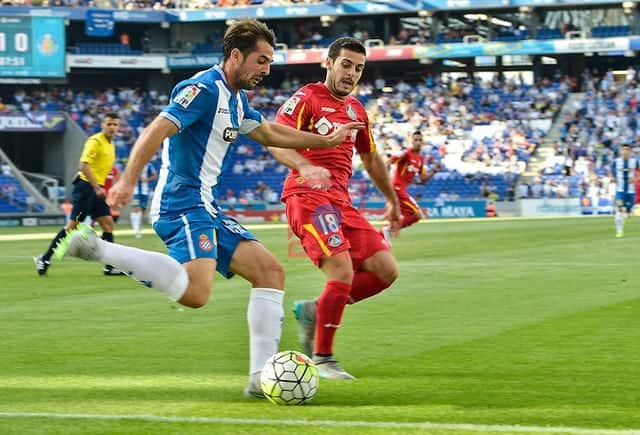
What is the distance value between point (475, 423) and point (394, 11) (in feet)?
178

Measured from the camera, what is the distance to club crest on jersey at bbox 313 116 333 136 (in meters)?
8.25

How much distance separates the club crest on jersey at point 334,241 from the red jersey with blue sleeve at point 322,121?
48cm

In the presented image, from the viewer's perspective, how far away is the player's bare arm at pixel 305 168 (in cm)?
695

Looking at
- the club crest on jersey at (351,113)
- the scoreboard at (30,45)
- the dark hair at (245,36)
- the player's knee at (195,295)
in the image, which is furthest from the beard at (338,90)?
the scoreboard at (30,45)

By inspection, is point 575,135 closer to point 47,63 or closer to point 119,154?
point 119,154

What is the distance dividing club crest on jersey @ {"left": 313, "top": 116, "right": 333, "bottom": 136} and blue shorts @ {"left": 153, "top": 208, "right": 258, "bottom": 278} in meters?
1.44

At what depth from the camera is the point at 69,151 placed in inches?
2292

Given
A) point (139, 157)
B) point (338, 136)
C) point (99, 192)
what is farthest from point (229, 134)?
point (99, 192)

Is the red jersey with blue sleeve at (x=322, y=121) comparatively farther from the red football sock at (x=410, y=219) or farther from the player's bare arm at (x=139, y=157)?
the red football sock at (x=410, y=219)

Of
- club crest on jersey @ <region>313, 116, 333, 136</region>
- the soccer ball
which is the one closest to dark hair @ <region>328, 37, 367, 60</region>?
club crest on jersey @ <region>313, 116, 333, 136</region>

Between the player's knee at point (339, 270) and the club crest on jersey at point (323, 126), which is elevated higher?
the club crest on jersey at point (323, 126)

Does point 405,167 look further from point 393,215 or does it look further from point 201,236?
point 201,236

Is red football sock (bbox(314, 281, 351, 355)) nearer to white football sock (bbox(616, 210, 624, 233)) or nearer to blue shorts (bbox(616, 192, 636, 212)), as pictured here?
white football sock (bbox(616, 210, 624, 233))

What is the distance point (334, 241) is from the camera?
775 cm
